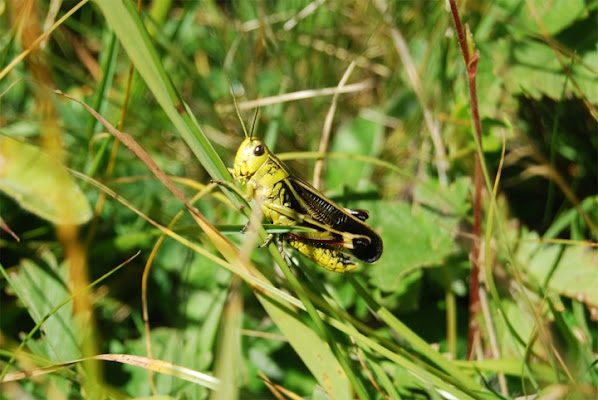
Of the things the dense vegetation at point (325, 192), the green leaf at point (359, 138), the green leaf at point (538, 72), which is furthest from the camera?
the green leaf at point (359, 138)

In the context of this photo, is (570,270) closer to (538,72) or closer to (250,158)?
(538,72)

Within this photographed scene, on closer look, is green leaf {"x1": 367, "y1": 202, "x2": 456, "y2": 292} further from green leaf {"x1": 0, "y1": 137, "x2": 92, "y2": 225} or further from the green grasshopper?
green leaf {"x1": 0, "y1": 137, "x2": 92, "y2": 225}

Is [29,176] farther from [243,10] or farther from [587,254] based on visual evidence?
[587,254]

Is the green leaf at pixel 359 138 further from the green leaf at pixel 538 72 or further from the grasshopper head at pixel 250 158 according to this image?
the grasshopper head at pixel 250 158

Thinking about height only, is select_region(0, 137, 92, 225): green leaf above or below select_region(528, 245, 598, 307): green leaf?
above

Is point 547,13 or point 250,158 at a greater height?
point 547,13

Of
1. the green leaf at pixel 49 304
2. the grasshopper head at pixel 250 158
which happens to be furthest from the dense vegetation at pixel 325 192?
the grasshopper head at pixel 250 158

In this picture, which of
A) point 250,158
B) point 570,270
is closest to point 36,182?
point 250,158

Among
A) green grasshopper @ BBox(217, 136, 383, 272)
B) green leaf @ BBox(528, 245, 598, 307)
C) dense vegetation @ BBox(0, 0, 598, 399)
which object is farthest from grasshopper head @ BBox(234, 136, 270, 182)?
green leaf @ BBox(528, 245, 598, 307)
